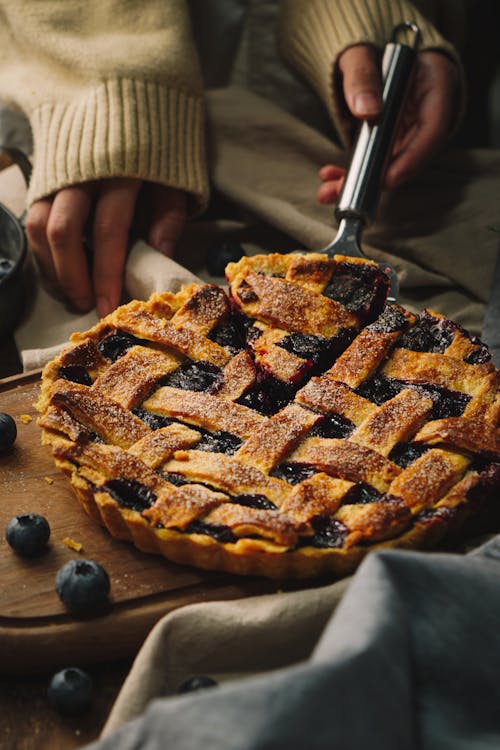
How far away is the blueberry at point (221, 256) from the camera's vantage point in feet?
7.98

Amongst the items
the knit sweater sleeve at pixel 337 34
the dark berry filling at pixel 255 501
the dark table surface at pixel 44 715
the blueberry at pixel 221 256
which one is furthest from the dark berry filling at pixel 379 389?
the knit sweater sleeve at pixel 337 34

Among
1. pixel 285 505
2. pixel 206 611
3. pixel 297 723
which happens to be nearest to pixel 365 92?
pixel 285 505

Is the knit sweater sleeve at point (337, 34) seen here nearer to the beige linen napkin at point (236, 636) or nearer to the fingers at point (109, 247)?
the fingers at point (109, 247)

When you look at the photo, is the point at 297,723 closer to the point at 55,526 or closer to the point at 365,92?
the point at 55,526

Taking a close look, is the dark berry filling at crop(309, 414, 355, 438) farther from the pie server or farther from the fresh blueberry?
the fresh blueberry

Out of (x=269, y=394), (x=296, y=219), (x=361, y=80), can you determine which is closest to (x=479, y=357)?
(x=269, y=394)

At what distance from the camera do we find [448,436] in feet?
5.13

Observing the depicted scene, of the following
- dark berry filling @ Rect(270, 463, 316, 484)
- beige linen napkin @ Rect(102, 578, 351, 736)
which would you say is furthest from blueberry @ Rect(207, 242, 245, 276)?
beige linen napkin @ Rect(102, 578, 351, 736)

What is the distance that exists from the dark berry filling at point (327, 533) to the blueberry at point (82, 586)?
1.17ft

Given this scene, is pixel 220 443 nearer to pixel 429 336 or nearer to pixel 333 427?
pixel 333 427

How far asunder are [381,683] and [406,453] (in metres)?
0.64

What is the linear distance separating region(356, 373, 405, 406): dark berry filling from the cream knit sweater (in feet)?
3.15

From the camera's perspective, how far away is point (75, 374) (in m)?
1.74

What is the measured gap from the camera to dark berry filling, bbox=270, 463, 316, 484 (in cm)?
155
